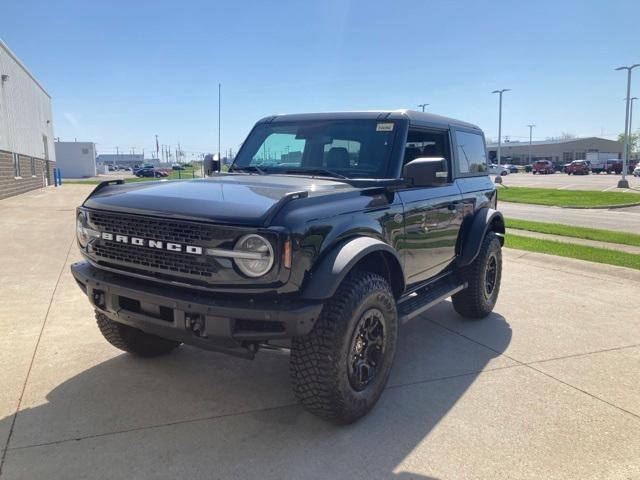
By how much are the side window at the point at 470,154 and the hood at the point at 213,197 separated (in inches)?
76.4

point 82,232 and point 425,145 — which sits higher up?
point 425,145

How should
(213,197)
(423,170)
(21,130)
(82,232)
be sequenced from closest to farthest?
(213,197) < (82,232) < (423,170) < (21,130)

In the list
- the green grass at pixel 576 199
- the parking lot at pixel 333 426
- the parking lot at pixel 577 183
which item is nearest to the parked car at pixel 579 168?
the parking lot at pixel 577 183

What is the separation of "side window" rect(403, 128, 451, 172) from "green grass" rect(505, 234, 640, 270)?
15.2ft

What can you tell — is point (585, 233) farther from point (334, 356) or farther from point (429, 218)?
point (334, 356)

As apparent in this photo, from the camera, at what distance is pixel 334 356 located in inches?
114

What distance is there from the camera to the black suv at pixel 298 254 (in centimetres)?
273

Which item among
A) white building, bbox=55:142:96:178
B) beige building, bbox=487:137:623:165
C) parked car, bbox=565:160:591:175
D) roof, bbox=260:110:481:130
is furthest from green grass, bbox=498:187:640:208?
beige building, bbox=487:137:623:165

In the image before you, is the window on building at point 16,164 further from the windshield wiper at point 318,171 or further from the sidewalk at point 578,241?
the windshield wiper at point 318,171

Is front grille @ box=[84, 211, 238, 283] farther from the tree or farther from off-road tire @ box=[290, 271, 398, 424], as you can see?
the tree

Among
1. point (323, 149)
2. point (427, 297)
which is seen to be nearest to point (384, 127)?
point (323, 149)

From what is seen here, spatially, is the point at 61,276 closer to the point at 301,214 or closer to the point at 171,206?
the point at 171,206

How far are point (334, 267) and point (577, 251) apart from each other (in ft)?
24.5

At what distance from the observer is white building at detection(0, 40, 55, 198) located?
21.3m
